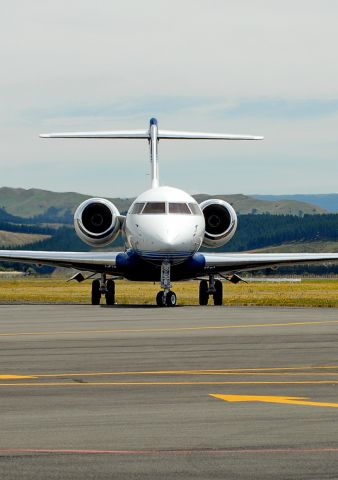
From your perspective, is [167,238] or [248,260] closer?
[167,238]

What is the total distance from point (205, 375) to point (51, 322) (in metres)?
13.8

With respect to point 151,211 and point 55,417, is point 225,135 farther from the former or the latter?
point 55,417

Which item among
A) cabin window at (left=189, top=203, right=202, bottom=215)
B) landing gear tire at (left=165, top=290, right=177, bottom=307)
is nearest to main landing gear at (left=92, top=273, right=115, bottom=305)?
cabin window at (left=189, top=203, right=202, bottom=215)

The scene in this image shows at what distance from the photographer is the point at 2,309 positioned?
37.9 metres

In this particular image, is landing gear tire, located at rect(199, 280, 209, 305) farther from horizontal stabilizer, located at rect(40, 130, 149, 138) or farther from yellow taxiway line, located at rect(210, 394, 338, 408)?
yellow taxiway line, located at rect(210, 394, 338, 408)

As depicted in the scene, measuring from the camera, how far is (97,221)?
44.1 meters

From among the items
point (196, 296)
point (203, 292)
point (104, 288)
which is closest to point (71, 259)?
point (104, 288)

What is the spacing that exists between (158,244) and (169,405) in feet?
86.0

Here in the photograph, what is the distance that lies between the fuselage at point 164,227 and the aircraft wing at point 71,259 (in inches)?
57.4

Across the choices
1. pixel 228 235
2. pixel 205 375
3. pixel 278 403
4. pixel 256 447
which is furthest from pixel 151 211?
pixel 256 447

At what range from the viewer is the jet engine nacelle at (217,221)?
4450 cm

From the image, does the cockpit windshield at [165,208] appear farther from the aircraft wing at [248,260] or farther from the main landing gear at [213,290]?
the main landing gear at [213,290]

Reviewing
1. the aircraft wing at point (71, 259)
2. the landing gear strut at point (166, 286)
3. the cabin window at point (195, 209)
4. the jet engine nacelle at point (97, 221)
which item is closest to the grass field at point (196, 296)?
the aircraft wing at point (71, 259)

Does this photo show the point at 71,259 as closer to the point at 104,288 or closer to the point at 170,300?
the point at 104,288
